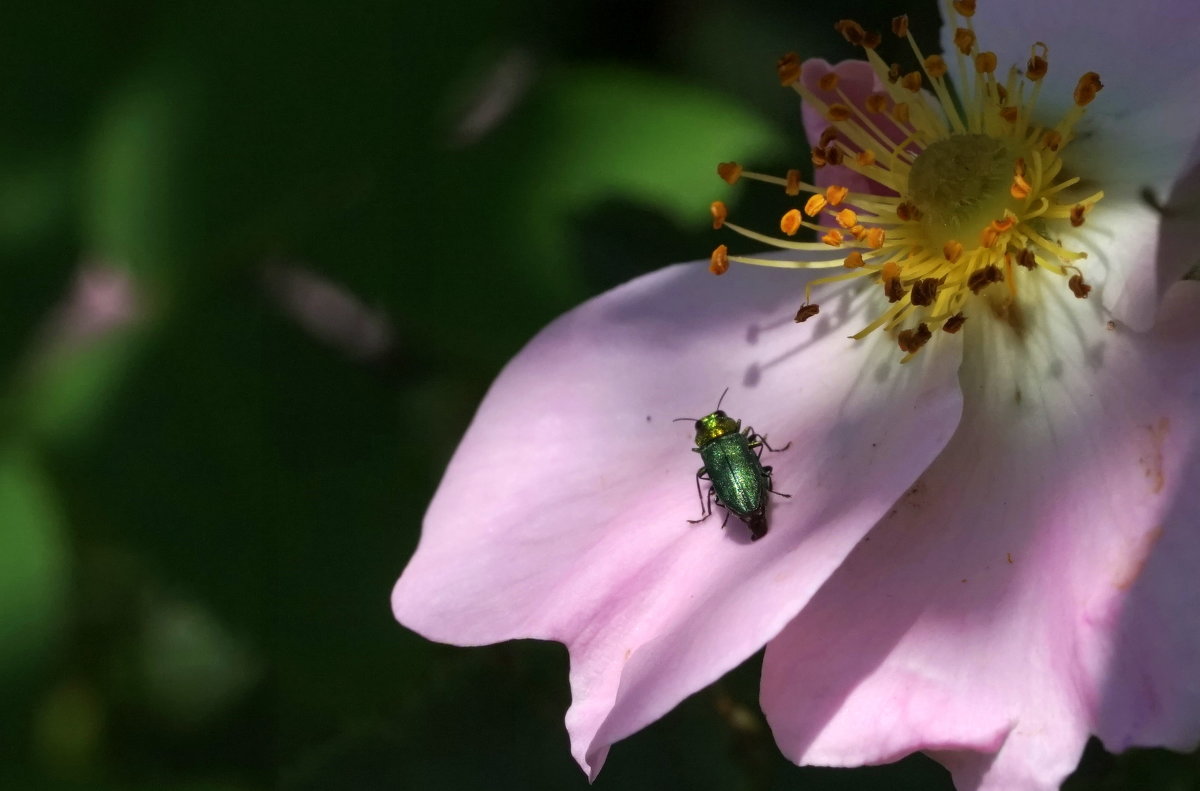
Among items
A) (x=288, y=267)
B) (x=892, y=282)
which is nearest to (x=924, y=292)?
(x=892, y=282)

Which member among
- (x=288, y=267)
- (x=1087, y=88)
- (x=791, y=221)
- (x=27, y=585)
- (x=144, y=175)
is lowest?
(x=27, y=585)

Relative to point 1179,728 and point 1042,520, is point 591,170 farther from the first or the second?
point 1179,728

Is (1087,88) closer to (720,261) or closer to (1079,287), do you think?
(1079,287)

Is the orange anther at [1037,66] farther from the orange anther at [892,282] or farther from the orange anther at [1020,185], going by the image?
the orange anther at [892,282]

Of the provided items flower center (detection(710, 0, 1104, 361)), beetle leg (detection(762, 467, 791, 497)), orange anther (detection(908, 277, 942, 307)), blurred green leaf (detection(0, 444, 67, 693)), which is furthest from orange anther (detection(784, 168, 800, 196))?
blurred green leaf (detection(0, 444, 67, 693))

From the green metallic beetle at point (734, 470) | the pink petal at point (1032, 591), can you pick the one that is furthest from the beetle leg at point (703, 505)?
the pink petal at point (1032, 591)

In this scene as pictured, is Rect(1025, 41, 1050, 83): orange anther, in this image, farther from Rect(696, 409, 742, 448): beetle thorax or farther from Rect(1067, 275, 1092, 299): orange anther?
Rect(696, 409, 742, 448): beetle thorax
